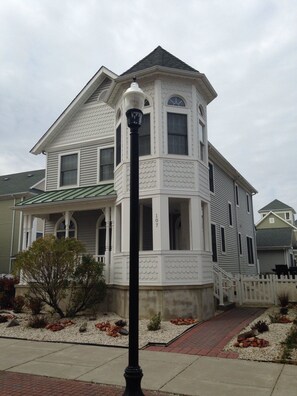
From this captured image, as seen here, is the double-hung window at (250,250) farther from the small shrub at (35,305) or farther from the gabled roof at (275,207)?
the gabled roof at (275,207)

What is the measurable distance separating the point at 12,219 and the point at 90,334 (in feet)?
69.0

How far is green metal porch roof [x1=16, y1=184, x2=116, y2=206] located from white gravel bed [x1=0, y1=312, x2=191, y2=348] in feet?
16.3

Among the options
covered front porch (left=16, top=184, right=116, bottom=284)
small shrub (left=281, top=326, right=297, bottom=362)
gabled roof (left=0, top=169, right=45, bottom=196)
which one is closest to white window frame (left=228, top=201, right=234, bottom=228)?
covered front porch (left=16, top=184, right=116, bottom=284)

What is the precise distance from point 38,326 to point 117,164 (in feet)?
21.6

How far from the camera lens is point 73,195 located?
15.6m

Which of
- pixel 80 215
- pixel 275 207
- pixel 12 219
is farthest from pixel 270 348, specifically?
pixel 275 207

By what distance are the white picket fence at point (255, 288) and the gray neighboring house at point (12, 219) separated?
1632 centimetres

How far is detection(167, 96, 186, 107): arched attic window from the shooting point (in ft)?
43.3

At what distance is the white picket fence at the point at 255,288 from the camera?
48.5ft

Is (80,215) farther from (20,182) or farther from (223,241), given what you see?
(20,182)

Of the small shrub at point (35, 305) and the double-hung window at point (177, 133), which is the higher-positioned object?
the double-hung window at point (177, 133)

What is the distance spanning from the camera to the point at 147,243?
15.2m

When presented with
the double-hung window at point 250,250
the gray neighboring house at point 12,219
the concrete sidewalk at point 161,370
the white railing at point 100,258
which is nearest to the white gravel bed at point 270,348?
the concrete sidewalk at point 161,370

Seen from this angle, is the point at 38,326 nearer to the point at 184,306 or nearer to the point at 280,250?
the point at 184,306
